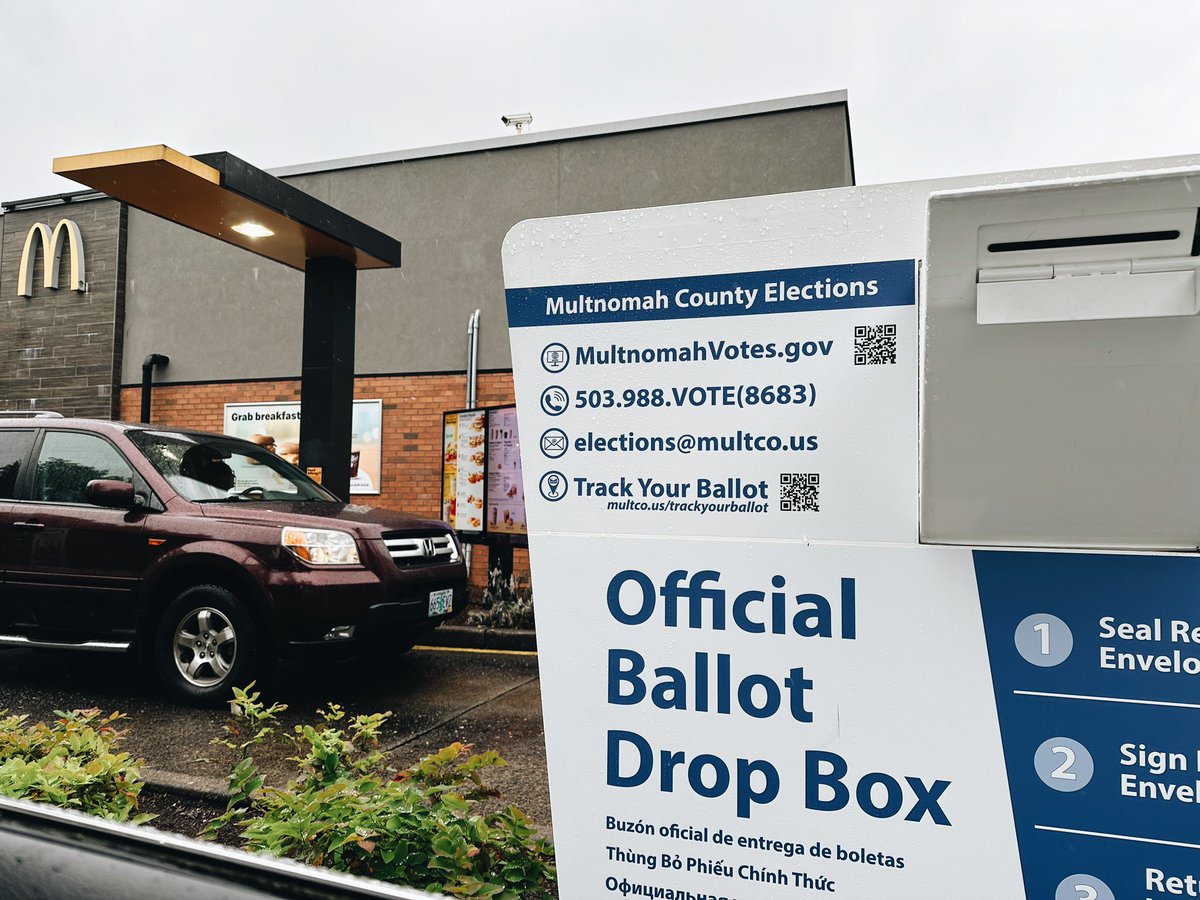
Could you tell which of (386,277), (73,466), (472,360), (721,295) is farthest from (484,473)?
(721,295)

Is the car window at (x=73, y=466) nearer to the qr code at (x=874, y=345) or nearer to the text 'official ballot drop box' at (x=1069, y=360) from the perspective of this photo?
the qr code at (x=874, y=345)

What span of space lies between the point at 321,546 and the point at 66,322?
9837 mm

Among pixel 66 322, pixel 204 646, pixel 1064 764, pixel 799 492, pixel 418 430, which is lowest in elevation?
pixel 204 646

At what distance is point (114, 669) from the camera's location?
21.4 feet

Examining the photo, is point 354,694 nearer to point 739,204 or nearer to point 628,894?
point 628,894

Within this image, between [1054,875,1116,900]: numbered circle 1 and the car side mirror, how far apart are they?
18.1 feet

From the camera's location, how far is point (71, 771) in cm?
238

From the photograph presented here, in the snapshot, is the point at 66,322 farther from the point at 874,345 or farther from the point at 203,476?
the point at 874,345

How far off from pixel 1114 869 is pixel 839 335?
3.35 feet

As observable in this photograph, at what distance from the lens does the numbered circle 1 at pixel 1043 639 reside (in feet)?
5.04

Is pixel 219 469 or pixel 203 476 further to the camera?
pixel 219 469

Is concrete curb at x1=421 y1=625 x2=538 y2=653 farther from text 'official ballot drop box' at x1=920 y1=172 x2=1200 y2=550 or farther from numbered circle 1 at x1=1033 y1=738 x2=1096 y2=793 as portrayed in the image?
text 'official ballot drop box' at x1=920 y1=172 x2=1200 y2=550

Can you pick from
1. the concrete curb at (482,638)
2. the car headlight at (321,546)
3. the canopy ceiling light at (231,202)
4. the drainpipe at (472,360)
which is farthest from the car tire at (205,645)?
the drainpipe at (472,360)

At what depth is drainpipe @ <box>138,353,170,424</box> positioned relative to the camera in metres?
12.2
